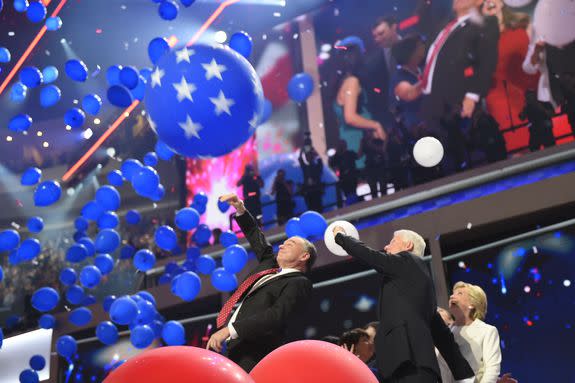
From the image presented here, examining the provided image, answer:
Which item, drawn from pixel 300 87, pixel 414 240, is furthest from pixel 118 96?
pixel 414 240

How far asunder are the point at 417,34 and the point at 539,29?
4.61 ft

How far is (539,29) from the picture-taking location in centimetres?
650

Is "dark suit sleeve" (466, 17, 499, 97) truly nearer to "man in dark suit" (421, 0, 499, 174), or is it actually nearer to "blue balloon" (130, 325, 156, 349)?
"man in dark suit" (421, 0, 499, 174)

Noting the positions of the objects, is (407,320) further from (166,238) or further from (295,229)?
(166,238)

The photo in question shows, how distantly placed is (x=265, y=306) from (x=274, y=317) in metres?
0.13

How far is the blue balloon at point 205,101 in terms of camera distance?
3.76m

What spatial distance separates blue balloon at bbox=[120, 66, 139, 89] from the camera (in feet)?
16.6

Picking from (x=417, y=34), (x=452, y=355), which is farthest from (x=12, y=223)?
(x=452, y=355)

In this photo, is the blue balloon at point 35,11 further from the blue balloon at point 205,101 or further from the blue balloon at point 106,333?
the blue balloon at point 106,333

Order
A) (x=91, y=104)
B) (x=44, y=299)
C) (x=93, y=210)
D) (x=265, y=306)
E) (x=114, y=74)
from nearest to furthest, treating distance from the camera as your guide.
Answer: (x=265, y=306) < (x=114, y=74) < (x=91, y=104) < (x=93, y=210) < (x=44, y=299)

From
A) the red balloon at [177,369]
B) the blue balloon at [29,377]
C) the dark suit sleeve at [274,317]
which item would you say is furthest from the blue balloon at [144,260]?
the red balloon at [177,369]

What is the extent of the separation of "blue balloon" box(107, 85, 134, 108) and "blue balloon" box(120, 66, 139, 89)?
0.15ft

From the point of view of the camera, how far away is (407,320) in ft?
9.81

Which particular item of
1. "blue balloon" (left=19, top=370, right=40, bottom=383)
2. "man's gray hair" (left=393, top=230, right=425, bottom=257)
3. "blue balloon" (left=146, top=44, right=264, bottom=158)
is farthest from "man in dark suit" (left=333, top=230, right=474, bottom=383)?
"blue balloon" (left=19, top=370, right=40, bottom=383)
